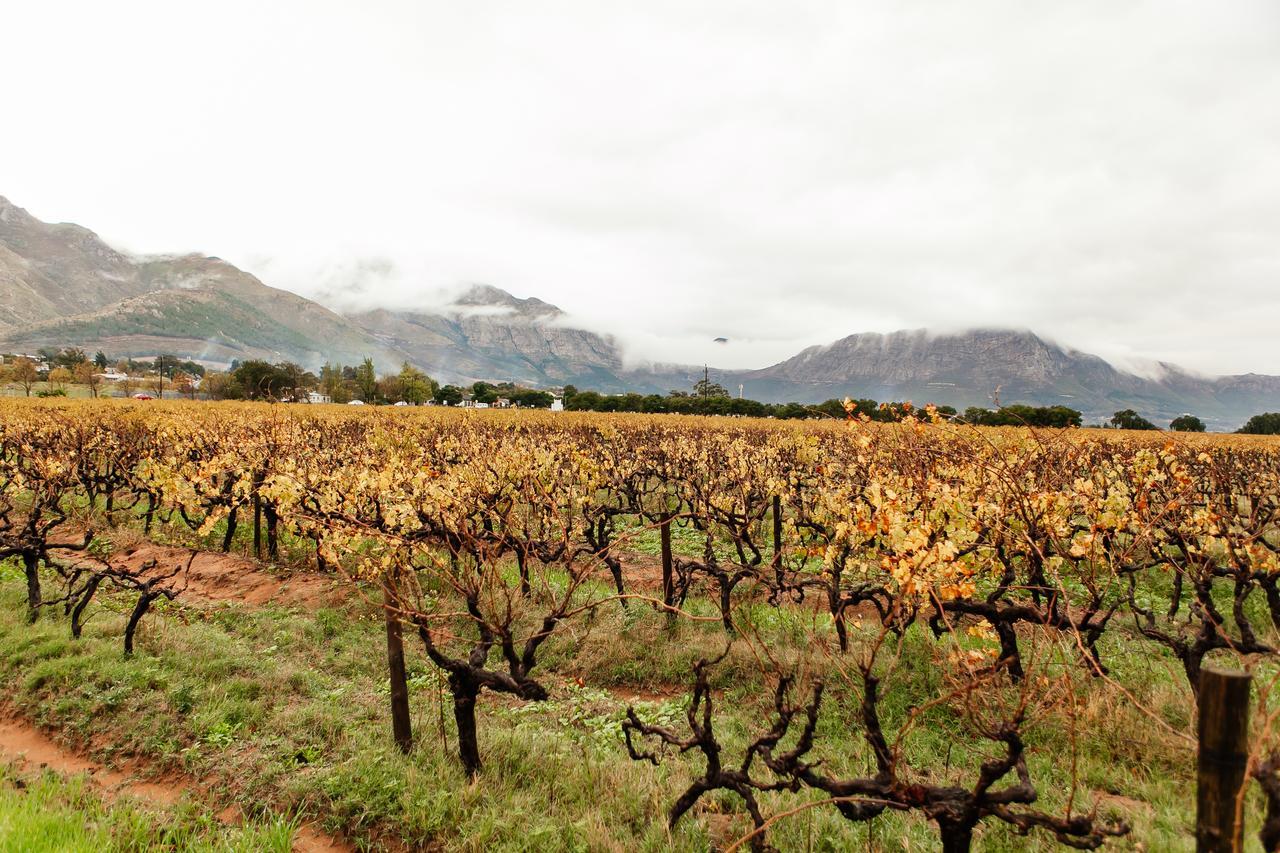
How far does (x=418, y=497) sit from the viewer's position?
27.8ft

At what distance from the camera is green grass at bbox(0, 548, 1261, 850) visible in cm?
486

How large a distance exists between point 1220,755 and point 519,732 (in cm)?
590

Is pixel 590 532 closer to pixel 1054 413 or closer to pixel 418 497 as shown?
pixel 418 497

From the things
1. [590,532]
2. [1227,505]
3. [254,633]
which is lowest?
[254,633]

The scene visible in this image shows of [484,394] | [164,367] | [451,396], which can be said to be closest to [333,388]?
[451,396]

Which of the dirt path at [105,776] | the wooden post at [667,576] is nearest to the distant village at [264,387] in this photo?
the wooden post at [667,576]

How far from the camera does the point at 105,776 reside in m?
5.57

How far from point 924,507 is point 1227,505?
8728 millimetres

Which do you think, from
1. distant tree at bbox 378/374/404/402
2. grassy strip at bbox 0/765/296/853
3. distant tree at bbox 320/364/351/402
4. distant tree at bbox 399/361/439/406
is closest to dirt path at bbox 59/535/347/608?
grassy strip at bbox 0/765/296/853

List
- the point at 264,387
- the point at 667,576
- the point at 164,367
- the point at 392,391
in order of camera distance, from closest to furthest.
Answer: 1. the point at 667,576
2. the point at 264,387
3. the point at 392,391
4. the point at 164,367

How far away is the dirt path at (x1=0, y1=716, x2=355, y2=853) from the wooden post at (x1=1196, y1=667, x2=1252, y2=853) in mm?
5846

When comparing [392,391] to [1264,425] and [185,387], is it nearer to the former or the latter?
[185,387]

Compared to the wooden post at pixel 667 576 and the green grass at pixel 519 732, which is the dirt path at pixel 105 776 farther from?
the wooden post at pixel 667 576

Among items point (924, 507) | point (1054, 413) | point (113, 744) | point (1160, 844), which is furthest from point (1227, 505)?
point (1054, 413)
